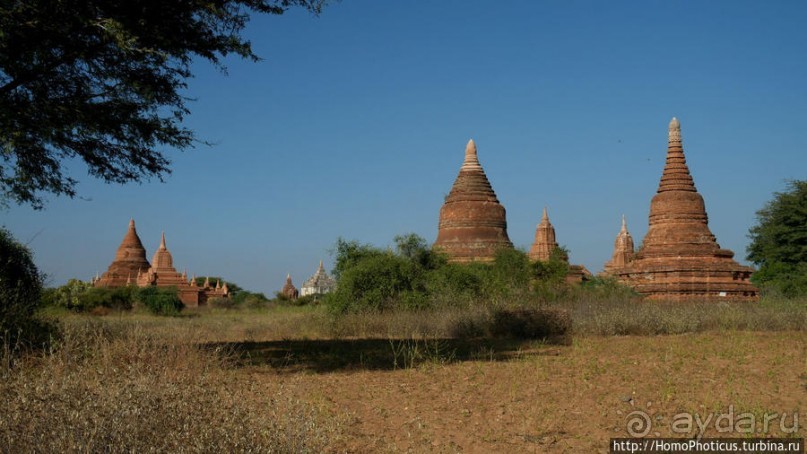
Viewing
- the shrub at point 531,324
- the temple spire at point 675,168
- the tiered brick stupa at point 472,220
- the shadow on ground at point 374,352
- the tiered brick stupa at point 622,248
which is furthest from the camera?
the tiered brick stupa at point 622,248

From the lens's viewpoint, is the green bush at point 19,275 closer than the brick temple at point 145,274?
Yes

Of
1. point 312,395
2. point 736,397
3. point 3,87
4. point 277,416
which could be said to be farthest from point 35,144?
point 736,397

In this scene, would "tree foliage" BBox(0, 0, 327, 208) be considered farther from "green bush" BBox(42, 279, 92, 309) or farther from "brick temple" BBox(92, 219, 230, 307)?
"brick temple" BBox(92, 219, 230, 307)

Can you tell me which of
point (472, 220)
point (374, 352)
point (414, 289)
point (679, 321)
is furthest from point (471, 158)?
point (374, 352)

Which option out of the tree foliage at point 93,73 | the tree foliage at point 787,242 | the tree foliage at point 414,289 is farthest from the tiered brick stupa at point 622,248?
the tree foliage at point 93,73

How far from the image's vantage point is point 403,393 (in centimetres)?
767

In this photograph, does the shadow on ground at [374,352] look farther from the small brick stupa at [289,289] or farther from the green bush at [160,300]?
the small brick stupa at [289,289]

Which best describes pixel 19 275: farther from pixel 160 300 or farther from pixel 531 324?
pixel 160 300

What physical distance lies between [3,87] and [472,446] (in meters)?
6.61

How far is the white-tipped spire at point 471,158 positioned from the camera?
3481cm

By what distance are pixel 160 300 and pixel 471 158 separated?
16431 millimetres

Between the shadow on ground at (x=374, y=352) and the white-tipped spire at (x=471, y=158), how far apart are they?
2251 cm

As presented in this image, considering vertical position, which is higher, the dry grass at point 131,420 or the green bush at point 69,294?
the green bush at point 69,294

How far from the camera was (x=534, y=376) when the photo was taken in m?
8.41
